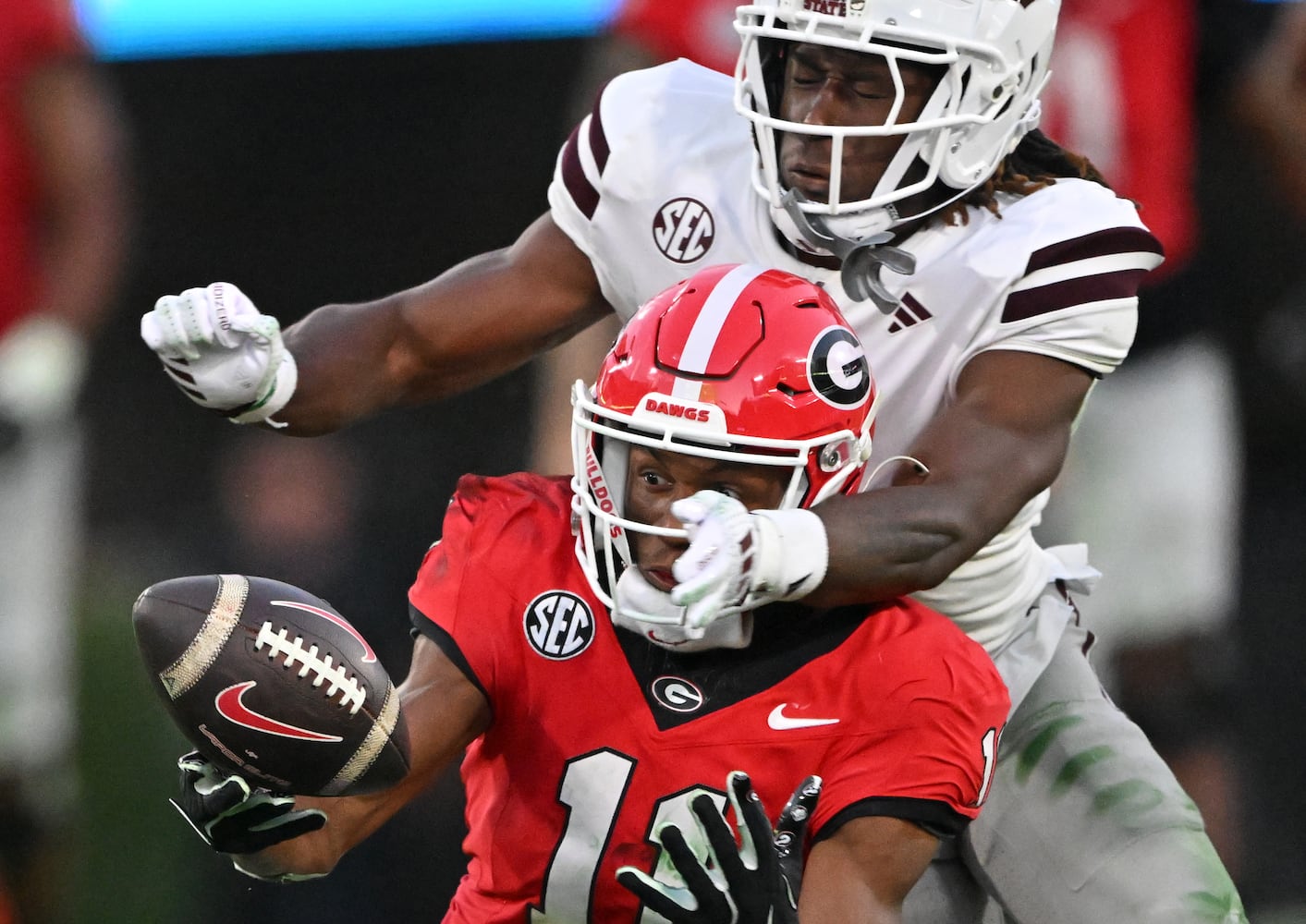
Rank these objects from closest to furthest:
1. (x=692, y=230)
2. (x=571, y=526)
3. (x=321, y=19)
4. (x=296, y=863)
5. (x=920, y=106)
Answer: (x=296, y=863), (x=571, y=526), (x=920, y=106), (x=692, y=230), (x=321, y=19)

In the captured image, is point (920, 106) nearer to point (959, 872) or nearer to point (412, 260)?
point (959, 872)

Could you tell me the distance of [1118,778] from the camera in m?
2.44

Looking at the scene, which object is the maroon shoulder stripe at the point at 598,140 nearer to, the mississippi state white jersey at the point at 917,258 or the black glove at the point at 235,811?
the mississippi state white jersey at the point at 917,258

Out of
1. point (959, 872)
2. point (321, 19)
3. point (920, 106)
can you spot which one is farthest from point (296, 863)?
point (321, 19)

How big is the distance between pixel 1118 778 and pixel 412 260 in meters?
2.24

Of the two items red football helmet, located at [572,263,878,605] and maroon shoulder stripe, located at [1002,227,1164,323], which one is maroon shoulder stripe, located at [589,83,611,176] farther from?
maroon shoulder stripe, located at [1002,227,1164,323]

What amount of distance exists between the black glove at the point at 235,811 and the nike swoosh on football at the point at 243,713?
88 mm

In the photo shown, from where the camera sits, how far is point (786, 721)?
6.86 ft

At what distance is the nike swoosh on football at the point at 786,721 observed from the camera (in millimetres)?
2090

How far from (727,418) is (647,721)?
1.22 feet

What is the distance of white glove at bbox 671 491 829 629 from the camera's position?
186 centimetres

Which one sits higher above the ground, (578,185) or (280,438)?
(578,185)

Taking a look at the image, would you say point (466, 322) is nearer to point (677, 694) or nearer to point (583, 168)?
point (583, 168)

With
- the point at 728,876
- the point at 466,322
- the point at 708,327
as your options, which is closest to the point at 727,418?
the point at 708,327
